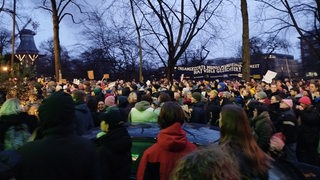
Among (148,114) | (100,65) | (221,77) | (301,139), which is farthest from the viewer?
(100,65)

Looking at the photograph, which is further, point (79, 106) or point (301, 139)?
point (301, 139)

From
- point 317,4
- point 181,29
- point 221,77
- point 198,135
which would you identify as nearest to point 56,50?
point 181,29

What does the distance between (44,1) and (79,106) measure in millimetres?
19616

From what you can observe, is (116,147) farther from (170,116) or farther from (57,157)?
(57,157)

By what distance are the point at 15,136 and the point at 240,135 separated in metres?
3.20

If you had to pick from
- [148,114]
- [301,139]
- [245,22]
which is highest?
[245,22]

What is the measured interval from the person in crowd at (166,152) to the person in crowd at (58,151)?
112 centimetres

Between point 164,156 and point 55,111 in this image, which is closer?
point 55,111

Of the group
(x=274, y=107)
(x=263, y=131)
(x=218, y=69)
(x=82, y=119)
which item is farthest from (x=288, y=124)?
(x=218, y=69)

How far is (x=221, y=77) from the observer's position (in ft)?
88.2

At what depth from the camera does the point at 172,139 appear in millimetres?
4348

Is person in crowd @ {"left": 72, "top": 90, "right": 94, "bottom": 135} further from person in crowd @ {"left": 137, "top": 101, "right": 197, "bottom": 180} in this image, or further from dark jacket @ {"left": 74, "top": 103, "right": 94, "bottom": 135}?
person in crowd @ {"left": 137, "top": 101, "right": 197, "bottom": 180}

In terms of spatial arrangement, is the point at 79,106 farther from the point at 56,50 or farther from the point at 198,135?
the point at 56,50

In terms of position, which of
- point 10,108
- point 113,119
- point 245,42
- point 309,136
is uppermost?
point 245,42
